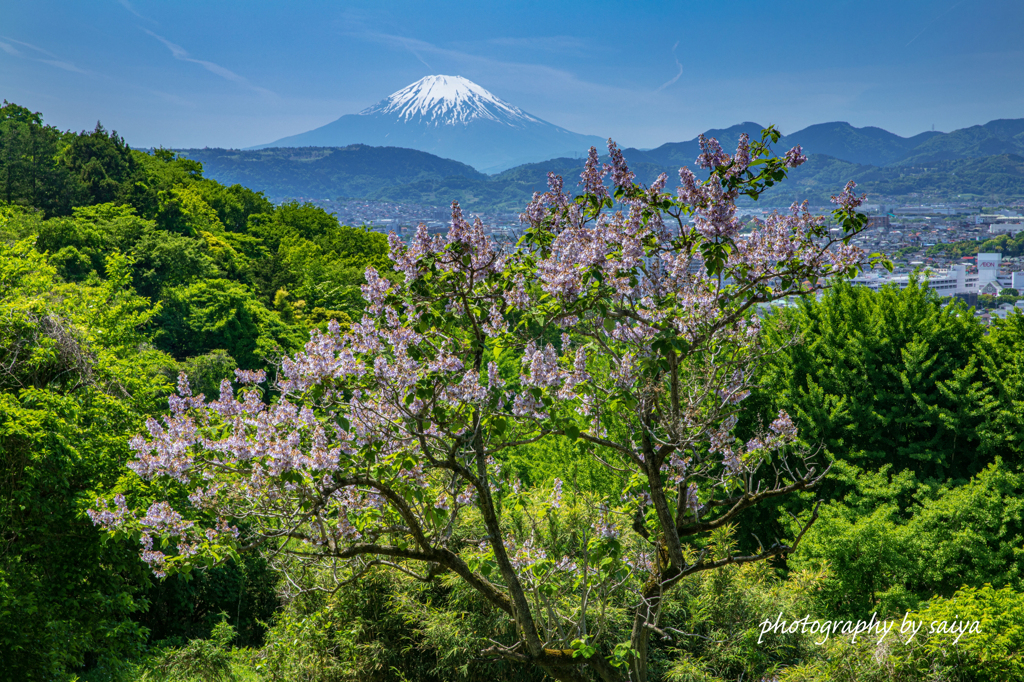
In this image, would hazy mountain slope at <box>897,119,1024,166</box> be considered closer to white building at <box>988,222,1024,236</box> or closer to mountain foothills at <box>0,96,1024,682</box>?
white building at <box>988,222,1024,236</box>

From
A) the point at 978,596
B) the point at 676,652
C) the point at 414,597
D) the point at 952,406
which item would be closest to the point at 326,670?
the point at 414,597

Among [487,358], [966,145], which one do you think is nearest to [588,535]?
[487,358]

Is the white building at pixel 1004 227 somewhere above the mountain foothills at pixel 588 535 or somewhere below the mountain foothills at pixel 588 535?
above

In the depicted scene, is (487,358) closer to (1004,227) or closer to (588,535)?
(588,535)

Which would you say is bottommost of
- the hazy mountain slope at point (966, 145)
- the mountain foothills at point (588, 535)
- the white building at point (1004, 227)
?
the mountain foothills at point (588, 535)

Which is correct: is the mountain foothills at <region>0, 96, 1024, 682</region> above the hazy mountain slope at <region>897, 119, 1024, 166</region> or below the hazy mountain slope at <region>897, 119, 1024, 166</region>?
below

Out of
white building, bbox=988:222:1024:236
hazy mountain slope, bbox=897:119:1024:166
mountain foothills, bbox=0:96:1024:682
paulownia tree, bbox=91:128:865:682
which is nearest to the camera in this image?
paulownia tree, bbox=91:128:865:682

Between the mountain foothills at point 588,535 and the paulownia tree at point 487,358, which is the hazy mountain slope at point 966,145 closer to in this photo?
the mountain foothills at point 588,535

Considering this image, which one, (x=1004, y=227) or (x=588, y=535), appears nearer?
(x=588, y=535)

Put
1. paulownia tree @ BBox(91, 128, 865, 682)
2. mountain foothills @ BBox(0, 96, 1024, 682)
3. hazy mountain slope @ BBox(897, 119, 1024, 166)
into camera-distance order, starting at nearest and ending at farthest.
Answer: paulownia tree @ BBox(91, 128, 865, 682), mountain foothills @ BBox(0, 96, 1024, 682), hazy mountain slope @ BBox(897, 119, 1024, 166)

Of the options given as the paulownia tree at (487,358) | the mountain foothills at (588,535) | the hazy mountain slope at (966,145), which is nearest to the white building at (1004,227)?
the mountain foothills at (588,535)

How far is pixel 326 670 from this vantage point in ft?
29.4

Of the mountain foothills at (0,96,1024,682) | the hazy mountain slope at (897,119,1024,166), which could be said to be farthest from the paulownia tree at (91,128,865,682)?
the hazy mountain slope at (897,119,1024,166)

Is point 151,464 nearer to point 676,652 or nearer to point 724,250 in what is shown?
point 724,250
